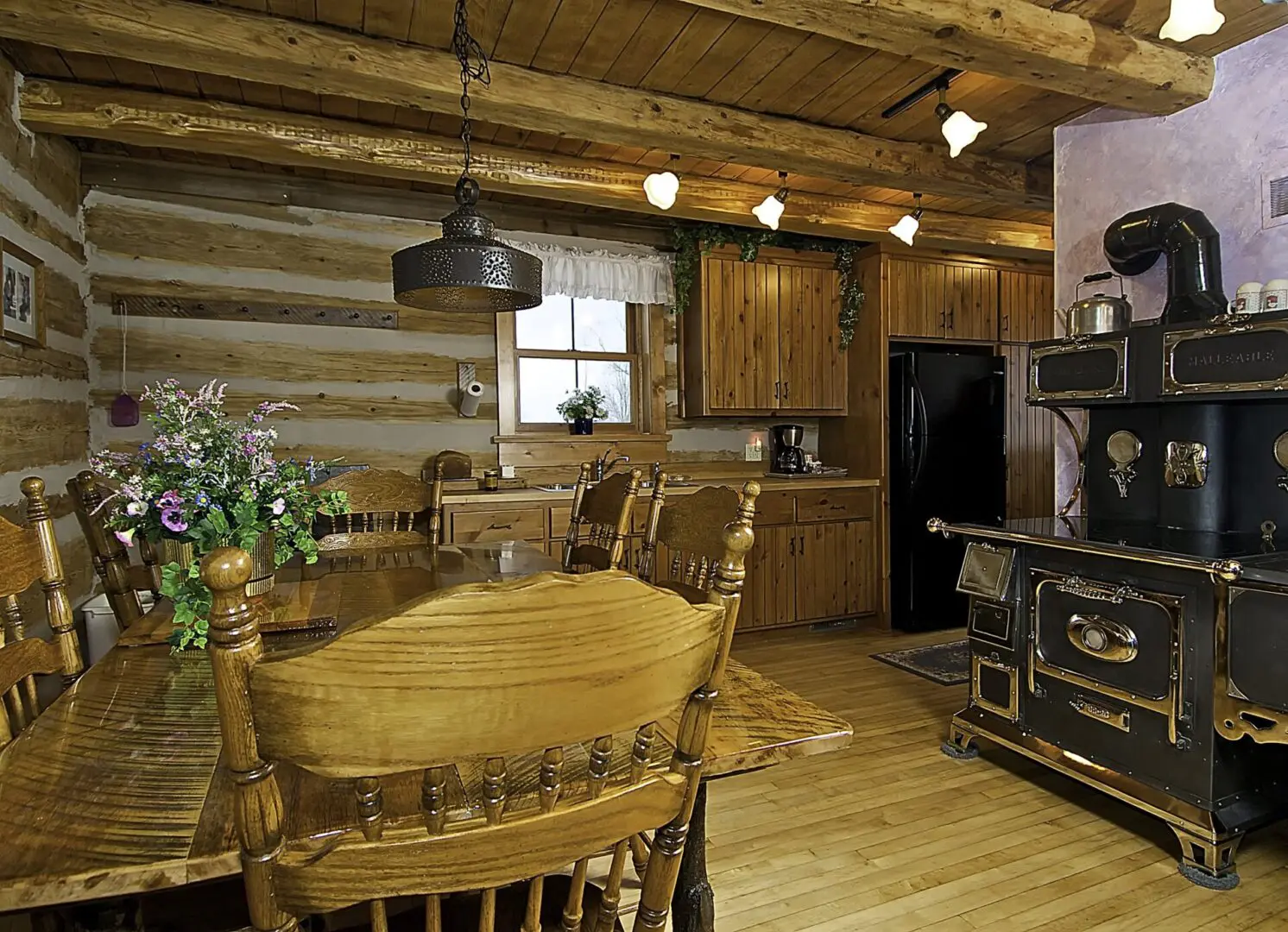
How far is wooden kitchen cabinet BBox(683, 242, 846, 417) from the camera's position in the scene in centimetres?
449

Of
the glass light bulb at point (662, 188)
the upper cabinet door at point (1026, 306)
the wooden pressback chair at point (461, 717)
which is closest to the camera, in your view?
the wooden pressback chair at point (461, 717)

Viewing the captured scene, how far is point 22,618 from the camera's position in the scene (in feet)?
4.55

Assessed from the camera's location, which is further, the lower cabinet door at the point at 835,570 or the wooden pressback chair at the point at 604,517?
the lower cabinet door at the point at 835,570

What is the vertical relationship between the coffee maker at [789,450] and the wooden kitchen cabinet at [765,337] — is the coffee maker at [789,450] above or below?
below

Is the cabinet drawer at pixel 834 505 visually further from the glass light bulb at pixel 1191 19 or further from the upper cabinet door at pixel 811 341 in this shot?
the glass light bulb at pixel 1191 19

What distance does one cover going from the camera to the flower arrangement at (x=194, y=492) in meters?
1.42

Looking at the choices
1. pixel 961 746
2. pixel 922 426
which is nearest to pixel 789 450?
pixel 922 426

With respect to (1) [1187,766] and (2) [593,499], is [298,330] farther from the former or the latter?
(1) [1187,766]

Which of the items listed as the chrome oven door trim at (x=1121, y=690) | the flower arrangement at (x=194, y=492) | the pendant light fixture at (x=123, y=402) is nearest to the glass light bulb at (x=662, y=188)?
the chrome oven door trim at (x=1121, y=690)

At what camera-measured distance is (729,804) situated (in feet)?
8.13

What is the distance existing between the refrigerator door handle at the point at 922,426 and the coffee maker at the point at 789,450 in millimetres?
682

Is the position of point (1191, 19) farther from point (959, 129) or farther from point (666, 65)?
point (666, 65)

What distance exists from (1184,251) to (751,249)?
7.75 ft

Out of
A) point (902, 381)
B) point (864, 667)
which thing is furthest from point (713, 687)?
point (902, 381)
